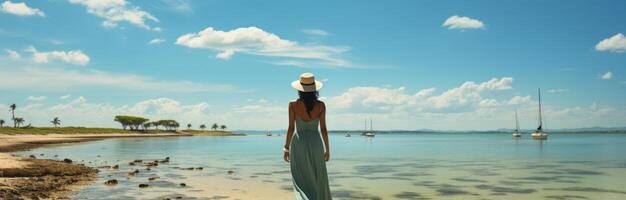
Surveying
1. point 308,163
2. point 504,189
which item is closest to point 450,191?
point 504,189

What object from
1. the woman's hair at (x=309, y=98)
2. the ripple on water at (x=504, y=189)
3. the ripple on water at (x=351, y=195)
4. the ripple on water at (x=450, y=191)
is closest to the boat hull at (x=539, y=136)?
the ripple on water at (x=504, y=189)

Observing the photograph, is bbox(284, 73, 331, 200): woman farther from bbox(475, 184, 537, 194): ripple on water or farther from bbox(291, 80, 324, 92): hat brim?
bbox(475, 184, 537, 194): ripple on water

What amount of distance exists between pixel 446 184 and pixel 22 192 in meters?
19.8

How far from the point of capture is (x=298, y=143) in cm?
823

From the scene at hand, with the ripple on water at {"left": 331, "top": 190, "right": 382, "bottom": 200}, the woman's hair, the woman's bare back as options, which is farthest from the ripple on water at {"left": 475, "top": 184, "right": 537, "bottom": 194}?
the woman's hair

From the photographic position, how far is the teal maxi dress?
321 inches

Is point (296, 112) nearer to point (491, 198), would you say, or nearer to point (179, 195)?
point (179, 195)

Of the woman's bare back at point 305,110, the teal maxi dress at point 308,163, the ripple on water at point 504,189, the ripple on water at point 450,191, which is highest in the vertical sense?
the woman's bare back at point 305,110

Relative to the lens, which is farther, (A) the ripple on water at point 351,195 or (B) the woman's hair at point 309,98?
(A) the ripple on water at point 351,195

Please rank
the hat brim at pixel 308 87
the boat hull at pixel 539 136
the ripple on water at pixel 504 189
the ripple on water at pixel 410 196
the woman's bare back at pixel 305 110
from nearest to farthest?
1. the hat brim at pixel 308 87
2. the woman's bare back at pixel 305 110
3. the ripple on water at pixel 410 196
4. the ripple on water at pixel 504 189
5. the boat hull at pixel 539 136

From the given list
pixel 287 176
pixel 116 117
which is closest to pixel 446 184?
pixel 287 176

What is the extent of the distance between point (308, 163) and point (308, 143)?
376mm

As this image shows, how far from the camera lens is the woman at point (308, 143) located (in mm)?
7781

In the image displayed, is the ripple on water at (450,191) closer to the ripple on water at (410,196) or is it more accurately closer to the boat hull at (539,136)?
the ripple on water at (410,196)
